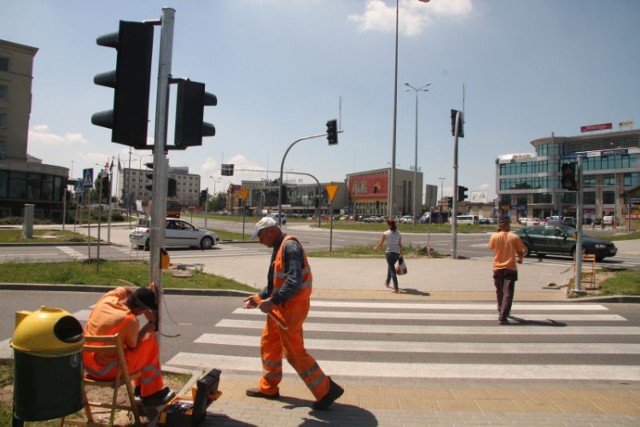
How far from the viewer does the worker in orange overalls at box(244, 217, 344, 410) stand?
14.0 feet

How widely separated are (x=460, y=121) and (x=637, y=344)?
14.7m

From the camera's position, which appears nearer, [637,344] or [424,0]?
[637,344]

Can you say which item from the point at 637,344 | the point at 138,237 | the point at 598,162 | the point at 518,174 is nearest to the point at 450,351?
the point at 637,344

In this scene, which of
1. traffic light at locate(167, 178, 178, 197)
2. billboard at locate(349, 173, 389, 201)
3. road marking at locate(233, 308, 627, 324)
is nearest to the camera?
traffic light at locate(167, 178, 178, 197)

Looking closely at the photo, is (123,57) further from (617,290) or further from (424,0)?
(424,0)

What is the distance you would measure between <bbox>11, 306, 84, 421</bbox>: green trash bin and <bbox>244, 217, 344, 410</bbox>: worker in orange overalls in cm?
160

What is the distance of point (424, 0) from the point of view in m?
20.6

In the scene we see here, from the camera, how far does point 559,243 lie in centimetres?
2088

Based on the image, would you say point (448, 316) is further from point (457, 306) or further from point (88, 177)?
point (88, 177)

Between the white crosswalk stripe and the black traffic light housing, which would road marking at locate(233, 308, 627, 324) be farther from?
the black traffic light housing

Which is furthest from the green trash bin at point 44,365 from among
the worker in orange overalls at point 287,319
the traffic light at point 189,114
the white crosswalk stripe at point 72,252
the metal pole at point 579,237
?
the white crosswalk stripe at point 72,252

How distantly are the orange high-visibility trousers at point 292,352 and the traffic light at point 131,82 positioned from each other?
2.03 metres

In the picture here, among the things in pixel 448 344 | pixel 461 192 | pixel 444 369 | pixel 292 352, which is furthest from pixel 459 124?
pixel 292 352

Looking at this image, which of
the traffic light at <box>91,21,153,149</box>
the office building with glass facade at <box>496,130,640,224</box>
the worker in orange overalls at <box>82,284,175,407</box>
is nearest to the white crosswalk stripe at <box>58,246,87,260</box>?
the traffic light at <box>91,21,153,149</box>
